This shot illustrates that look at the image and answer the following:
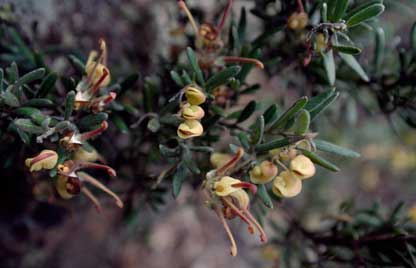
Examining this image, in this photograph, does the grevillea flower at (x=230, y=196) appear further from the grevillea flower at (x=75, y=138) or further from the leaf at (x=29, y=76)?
the leaf at (x=29, y=76)

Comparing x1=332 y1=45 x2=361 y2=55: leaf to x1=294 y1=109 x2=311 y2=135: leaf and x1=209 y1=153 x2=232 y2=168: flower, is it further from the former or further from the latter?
x1=209 y1=153 x2=232 y2=168: flower

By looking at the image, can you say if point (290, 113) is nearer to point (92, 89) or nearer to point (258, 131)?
point (258, 131)

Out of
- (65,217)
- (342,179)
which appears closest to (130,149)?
(65,217)

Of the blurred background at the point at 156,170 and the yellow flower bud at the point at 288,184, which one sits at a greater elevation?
the yellow flower bud at the point at 288,184

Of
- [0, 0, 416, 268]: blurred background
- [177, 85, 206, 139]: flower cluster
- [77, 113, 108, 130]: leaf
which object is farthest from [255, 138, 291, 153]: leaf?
[0, 0, 416, 268]: blurred background

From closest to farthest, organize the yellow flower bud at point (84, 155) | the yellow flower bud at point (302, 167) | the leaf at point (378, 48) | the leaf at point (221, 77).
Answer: the yellow flower bud at point (302, 167)
the leaf at point (221, 77)
the yellow flower bud at point (84, 155)
the leaf at point (378, 48)

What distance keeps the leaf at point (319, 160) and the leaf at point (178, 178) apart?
288mm

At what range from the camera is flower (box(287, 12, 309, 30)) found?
1152mm

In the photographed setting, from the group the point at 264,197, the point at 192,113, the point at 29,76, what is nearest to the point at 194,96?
the point at 192,113

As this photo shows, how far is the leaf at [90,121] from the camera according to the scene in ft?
3.28

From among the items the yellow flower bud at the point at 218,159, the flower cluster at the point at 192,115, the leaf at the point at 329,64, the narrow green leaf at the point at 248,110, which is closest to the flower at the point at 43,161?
the flower cluster at the point at 192,115

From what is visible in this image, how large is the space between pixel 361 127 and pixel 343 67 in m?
1.27

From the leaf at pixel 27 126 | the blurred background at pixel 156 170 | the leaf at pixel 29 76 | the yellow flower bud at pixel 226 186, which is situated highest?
the leaf at pixel 29 76

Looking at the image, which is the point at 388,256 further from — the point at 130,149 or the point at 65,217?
the point at 65,217
